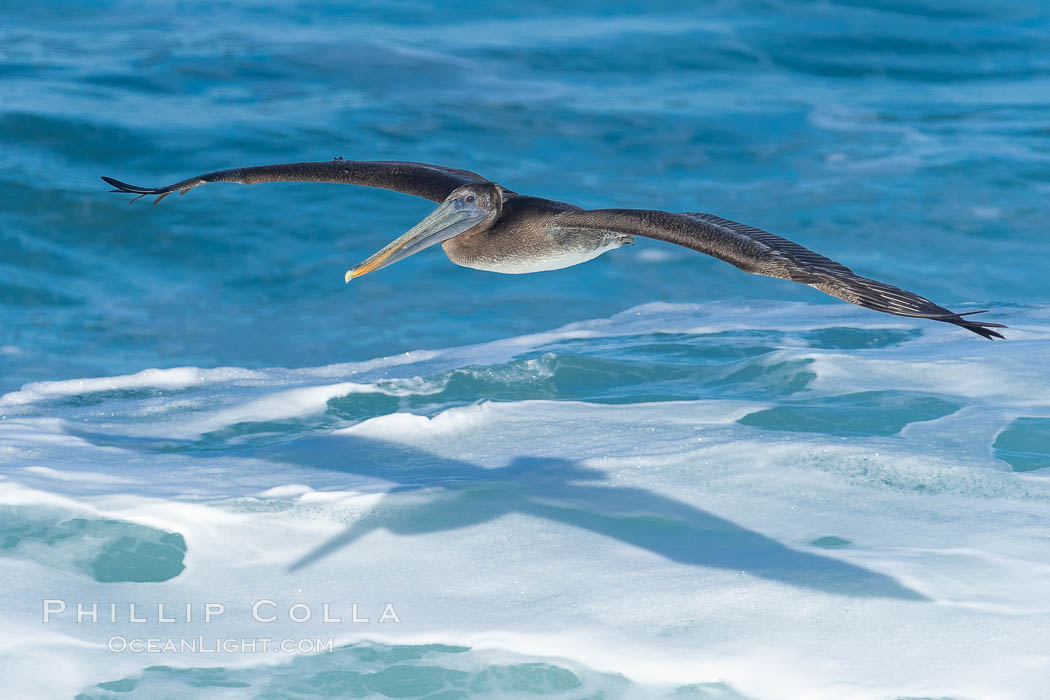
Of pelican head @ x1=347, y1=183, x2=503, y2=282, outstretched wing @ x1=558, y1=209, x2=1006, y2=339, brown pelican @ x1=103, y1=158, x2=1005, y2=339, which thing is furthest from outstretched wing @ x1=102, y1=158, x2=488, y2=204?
outstretched wing @ x1=558, y1=209, x2=1006, y2=339

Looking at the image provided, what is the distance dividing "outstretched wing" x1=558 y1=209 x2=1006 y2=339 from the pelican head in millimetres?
1176

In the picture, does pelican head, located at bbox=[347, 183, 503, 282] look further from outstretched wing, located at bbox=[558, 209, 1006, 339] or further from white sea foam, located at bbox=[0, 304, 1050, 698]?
white sea foam, located at bbox=[0, 304, 1050, 698]

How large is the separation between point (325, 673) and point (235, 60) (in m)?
19.1

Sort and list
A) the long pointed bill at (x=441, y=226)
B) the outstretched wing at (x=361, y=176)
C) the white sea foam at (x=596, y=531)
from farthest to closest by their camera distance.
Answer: the outstretched wing at (x=361, y=176), the long pointed bill at (x=441, y=226), the white sea foam at (x=596, y=531)

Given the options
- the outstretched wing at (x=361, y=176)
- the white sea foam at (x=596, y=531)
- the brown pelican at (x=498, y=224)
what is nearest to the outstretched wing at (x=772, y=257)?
the brown pelican at (x=498, y=224)

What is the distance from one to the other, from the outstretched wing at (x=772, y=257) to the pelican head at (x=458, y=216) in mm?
1176

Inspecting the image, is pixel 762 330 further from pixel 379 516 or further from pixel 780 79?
pixel 780 79

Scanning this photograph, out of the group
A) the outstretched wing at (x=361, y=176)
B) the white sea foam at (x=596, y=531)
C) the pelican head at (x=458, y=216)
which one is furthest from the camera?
the outstretched wing at (x=361, y=176)

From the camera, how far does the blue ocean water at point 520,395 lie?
674 centimetres

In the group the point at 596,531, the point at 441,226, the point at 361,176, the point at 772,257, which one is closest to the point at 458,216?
the point at 441,226

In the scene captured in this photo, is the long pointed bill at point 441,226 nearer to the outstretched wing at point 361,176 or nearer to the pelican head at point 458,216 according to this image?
the pelican head at point 458,216

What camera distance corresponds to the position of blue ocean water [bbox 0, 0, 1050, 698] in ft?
22.1

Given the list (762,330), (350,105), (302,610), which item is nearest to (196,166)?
(350,105)

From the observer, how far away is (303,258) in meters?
16.7
